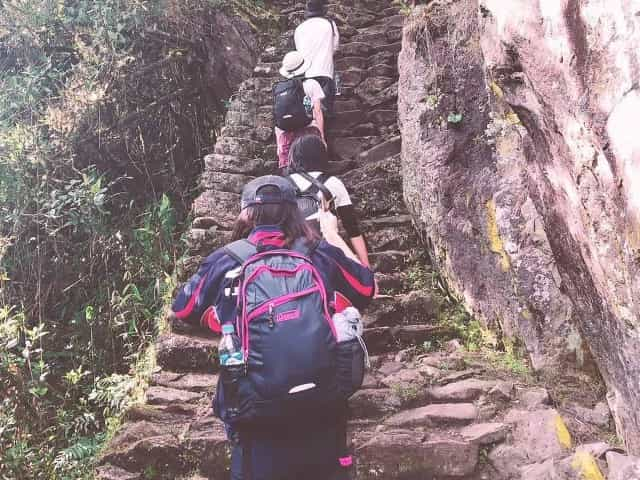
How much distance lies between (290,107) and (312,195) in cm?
174

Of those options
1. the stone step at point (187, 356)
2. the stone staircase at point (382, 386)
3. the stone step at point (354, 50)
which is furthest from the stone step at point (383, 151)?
the stone step at point (187, 356)

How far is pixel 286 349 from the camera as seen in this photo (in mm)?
2275

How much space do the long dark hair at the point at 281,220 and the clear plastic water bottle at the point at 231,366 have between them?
47 cm

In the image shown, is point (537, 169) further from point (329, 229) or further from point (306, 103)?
point (306, 103)

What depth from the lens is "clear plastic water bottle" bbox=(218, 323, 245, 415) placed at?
7.57ft

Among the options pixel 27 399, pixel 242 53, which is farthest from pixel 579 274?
pixel 242 53

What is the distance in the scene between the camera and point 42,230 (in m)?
6.71

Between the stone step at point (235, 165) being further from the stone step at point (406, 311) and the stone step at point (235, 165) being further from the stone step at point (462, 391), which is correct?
the stone step at point (462, 391)

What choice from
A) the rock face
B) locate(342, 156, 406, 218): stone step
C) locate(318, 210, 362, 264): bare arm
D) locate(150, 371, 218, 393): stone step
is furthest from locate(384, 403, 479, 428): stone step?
locate(342, 156, 406, 218): stone step

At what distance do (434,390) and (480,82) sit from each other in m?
2.61

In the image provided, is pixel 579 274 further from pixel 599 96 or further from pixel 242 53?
pixel 242 53

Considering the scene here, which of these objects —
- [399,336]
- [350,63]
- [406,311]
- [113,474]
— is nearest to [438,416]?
[399,336]

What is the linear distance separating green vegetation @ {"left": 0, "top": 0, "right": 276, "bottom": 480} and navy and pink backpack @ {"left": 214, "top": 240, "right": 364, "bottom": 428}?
3011 millimetres

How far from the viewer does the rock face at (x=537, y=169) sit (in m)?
2.49
